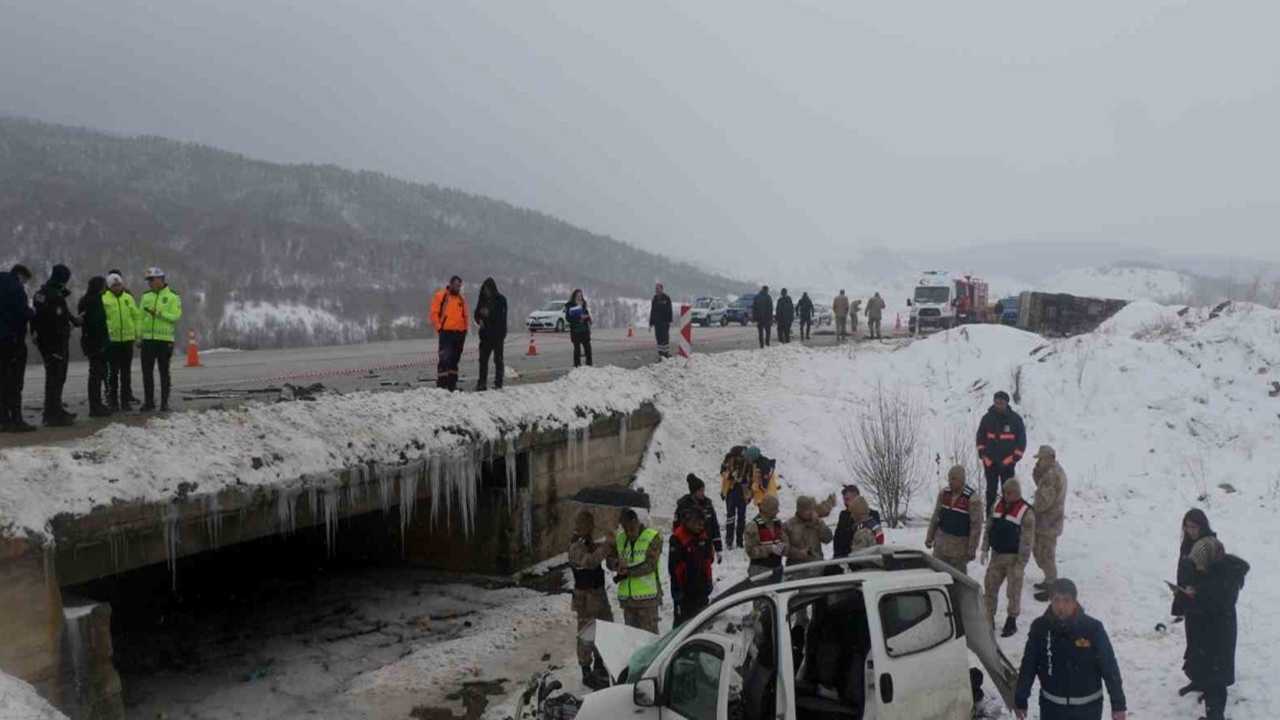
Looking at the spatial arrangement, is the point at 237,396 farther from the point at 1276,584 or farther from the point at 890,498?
the point at 1276,584

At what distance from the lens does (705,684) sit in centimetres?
562

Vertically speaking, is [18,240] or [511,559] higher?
[18,240]

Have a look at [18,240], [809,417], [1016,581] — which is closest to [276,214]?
[18,240]

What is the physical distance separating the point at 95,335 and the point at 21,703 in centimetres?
494

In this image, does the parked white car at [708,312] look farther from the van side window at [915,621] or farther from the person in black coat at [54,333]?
the van side window at [915,621]

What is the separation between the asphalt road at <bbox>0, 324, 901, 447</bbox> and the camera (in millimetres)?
11380

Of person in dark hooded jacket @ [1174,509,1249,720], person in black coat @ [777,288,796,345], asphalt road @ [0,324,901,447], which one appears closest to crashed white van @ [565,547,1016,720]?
person in dark hooded jacket @ [1174,509,1249,720]

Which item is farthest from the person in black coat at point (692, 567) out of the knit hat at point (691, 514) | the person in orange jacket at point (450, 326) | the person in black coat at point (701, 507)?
the person in orange jacket at point (450, 326)

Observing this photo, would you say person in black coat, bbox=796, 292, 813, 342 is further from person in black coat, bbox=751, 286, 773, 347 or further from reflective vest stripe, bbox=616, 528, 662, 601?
reflective vest stripe, bbox=616, 528, 662, 601

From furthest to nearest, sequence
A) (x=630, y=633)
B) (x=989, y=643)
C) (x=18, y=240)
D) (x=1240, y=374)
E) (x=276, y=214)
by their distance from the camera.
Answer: (x=276, y=214), (x=18, y=240), (x=1240, y=374), (x=630, y=633), (x=989, y=643)

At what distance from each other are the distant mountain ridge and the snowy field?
181ft

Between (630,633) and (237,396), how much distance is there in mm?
8291

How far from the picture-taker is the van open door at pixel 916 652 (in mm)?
5414

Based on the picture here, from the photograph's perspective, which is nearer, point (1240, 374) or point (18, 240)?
point (1240, 374)
